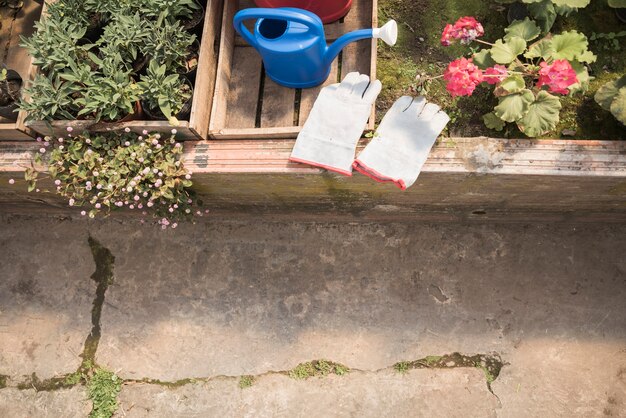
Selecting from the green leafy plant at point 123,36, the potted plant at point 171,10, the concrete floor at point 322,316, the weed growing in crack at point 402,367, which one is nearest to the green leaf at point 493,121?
the concrete floor at point 322,316

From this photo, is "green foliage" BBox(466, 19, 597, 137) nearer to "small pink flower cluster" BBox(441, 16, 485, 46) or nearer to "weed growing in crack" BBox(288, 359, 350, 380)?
"small pink flower cluster" BBox(441, 16, 485, 46)

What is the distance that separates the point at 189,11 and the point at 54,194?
150 centimetres

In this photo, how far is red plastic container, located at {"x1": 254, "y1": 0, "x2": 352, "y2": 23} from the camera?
116 inches

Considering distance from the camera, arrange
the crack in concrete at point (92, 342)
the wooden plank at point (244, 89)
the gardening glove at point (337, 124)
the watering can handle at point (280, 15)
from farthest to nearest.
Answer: the crack in concrete at point (92, 342)
the wooden plank at point (244, 89)
the gardening glove at point (337, 124)
the watering can handle at point (280, 15)

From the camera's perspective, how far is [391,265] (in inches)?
143

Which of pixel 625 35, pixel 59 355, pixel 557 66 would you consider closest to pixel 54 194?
pixel 59 355

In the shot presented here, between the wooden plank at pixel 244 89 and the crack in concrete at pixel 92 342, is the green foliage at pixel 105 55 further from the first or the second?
the crack in concrete at pixel 92 342

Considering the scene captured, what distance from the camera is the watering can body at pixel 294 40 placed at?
8.15ft

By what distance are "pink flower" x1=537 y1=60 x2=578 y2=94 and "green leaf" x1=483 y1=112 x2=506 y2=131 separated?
13.5 inches

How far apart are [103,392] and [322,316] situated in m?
1.53

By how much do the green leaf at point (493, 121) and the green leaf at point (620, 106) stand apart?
53cm

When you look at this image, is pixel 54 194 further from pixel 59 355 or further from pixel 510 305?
pixel 510 305

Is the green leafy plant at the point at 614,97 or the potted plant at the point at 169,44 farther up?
the potted plant at the point at 169,44

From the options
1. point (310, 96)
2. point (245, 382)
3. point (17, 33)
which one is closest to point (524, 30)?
point (310, 96)
